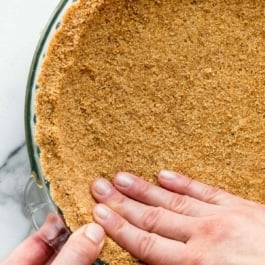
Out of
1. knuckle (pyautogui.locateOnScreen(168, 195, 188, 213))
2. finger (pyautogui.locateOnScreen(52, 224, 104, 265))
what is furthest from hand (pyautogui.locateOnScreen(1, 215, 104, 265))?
knuckle (pyautogui.locateOnScreen(168, 195, 188, 213))

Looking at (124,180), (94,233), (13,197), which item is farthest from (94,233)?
(13,197)

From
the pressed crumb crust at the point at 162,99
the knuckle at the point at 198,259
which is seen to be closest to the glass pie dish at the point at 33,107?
the pressed crumb crust at the point at 162,99

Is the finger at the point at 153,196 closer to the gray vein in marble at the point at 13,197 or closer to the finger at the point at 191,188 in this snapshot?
the finger at the point at 191,188

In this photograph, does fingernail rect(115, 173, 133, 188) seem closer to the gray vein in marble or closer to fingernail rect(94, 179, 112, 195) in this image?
fingernail rect(94, 179, 112, 195)

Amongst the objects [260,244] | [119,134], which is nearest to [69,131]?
[119,134]

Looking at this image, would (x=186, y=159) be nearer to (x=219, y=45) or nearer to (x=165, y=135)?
(x=165, y=135)
